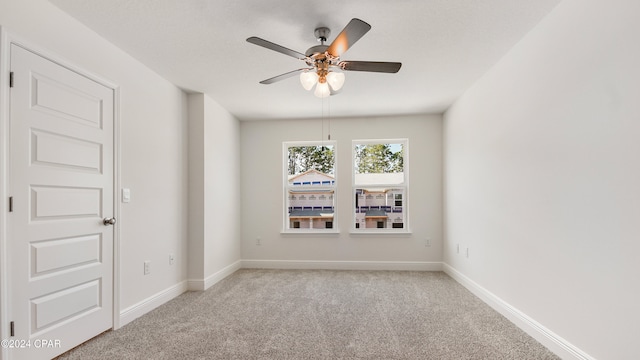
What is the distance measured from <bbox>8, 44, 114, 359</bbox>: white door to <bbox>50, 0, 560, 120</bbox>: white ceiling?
1.78ft

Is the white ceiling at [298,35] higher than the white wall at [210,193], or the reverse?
the white ceiling at [298,35]

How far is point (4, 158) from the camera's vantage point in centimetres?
183

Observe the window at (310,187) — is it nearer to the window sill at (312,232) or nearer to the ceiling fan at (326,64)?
the window sill at (312,232)

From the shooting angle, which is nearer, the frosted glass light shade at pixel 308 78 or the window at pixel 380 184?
the frosted glass light shade at pixel 308 78

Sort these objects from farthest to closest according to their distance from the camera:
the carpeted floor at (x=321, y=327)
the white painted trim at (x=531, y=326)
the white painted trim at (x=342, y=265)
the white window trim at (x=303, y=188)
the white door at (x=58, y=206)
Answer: the white window trim at (x=303, y=188) < the white painted trim at (x=342, y=265) < the carpeted floor at (x=321, y=327) < the white painted trim at (x=531, y=326) < the white door at (x=58, y=206)

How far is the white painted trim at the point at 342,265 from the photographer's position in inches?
186

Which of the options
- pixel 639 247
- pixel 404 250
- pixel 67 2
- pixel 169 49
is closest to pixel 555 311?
pixel 639 247

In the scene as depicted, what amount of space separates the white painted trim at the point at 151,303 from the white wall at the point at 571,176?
3.18 metres

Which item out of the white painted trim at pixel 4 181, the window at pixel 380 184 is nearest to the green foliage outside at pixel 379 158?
the window at pixel 380 184

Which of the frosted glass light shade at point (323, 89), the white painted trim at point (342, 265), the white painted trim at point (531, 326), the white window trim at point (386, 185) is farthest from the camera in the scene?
the white window trim at point (386, 185)

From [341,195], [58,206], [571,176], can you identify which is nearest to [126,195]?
[58,206]

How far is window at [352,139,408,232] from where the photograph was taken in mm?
4953

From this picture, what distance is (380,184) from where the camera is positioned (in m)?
4.99

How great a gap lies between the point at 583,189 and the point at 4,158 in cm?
329
